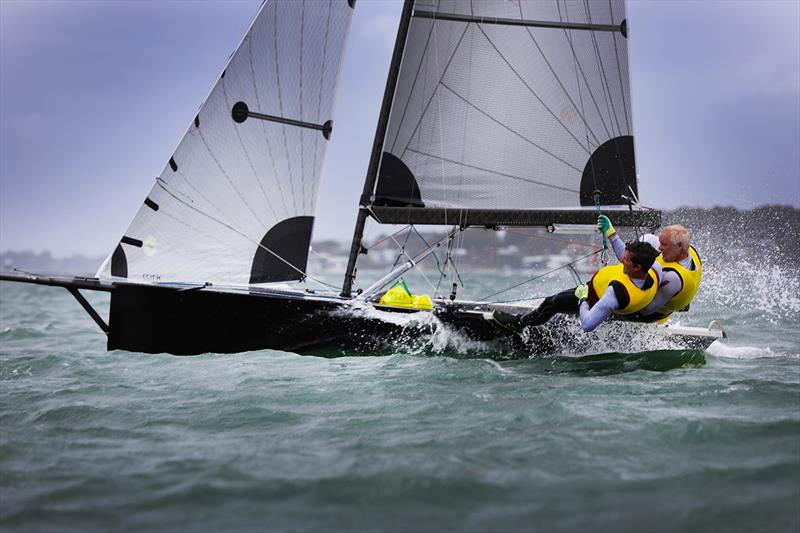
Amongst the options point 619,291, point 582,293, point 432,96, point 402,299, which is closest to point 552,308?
point 582,293

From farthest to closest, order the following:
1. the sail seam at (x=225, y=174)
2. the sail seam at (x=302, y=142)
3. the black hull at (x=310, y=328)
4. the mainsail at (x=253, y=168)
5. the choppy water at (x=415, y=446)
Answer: the sail seam at (x=302, y=142), the sail seam at (x=225, y=174), the mainsail at (x=253, y=168), the black hull at (x=310, y=328), the choppy water at (x=415, y=446)

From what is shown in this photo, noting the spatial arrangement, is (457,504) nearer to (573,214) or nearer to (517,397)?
(517,397)

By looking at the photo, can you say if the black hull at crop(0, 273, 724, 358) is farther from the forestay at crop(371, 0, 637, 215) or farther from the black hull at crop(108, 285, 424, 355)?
the forestay at crop(371, 0, 637, 215)

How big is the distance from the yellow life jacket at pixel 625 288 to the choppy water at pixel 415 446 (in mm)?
562

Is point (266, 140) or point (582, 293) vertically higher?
point (266, 140)

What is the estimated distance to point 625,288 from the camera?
6.04 meters

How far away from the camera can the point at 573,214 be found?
8.00m

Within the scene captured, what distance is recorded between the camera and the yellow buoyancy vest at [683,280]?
645cm

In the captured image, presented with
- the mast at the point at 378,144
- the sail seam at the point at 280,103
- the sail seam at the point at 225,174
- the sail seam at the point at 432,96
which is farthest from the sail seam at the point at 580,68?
the sail seam at the point at 225,174

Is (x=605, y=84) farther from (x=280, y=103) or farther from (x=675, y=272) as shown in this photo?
(x=280, y=103)

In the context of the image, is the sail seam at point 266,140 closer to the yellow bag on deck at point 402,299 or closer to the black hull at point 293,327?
the black hull at point 293,327

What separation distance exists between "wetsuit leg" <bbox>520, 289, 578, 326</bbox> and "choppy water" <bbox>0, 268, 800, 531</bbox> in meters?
0.41

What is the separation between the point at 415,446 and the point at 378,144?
450 cm

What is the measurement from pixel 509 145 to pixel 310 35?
7.99 ft
